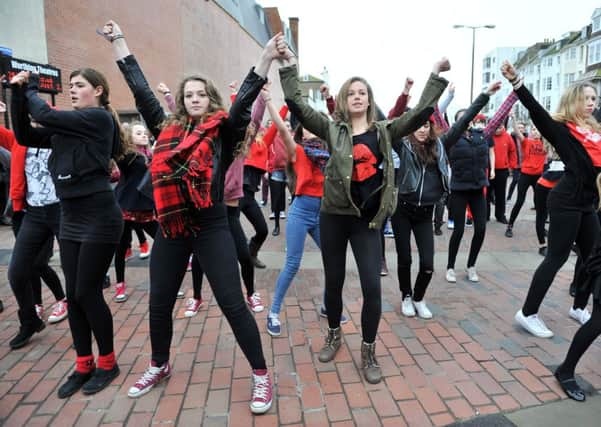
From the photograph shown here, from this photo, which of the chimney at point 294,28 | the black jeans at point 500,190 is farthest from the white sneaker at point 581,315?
the chimney at point 294,28

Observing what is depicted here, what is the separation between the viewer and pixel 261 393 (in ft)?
8.37

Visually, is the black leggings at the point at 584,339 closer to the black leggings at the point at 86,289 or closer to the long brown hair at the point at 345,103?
the long brown hair at the point at 345,103

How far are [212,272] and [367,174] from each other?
1.20 metres

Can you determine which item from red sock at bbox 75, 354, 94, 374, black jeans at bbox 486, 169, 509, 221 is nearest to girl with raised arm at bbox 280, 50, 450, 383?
red sock at bbox 75, 354, 94, 374

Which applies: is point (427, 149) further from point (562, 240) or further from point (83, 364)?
point (83, 364)

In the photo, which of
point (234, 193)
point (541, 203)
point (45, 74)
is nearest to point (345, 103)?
point (234, 193)

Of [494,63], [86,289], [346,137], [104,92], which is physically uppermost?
[494,63]

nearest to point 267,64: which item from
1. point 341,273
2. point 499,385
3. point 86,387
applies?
point 341,273

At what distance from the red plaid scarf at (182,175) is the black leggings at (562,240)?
283 centimetres

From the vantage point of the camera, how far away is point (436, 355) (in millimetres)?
3203

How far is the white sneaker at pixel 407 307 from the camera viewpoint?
13.0 feet

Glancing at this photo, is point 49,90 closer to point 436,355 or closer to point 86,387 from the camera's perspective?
point 86,387

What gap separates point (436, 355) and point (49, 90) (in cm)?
942

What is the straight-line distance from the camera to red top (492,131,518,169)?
8.70m
